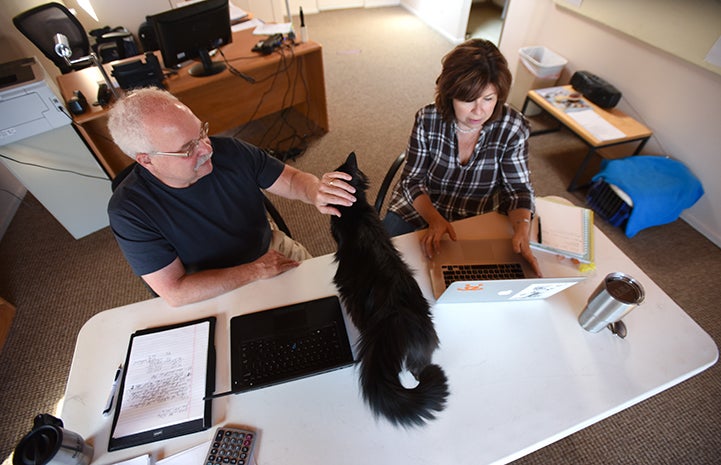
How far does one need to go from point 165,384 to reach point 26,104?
5.82ft

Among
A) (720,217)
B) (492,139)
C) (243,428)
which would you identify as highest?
(492,139)

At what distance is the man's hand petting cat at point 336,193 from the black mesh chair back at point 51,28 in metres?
2.80

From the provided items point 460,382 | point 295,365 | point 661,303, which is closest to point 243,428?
point 295,365

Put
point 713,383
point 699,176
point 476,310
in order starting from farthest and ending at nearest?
point 699,176 → point 713,383 → point 476,310

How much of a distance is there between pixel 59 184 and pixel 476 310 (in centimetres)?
248

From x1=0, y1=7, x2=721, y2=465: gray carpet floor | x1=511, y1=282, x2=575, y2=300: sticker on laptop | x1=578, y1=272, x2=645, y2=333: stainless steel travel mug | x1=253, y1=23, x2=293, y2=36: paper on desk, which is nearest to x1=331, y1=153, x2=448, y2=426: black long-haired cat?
x1=511, y1=282, x2=575, y2=300: sticker on laptop

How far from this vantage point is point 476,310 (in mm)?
998

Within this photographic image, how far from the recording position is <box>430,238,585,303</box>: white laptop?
0.90m

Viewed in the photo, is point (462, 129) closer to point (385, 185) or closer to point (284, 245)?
point (385, 185)

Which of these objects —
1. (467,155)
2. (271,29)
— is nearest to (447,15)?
(271,29)

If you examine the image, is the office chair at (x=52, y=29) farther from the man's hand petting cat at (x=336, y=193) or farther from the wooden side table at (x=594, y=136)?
the wooden side table at (x=594, y=136)

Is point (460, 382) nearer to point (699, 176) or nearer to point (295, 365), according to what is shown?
point (295, 365)

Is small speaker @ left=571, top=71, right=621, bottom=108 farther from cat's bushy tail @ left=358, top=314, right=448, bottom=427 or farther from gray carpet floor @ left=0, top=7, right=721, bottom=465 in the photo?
cat's bushy tail @ left=358, top=314, right=448, bottom=427

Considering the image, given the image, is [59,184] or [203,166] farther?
[59,184]
